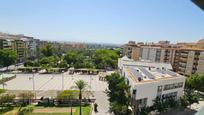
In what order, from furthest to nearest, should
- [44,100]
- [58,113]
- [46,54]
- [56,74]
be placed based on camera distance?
1. [46,54]
2. [56,74]
3. [44,100]
4. [58,113]

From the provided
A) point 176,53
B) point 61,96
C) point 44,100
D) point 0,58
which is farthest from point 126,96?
point 0,58

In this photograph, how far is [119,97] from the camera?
27.9 meters

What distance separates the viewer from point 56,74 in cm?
5525

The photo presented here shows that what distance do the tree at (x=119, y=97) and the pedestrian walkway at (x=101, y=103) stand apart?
178cm

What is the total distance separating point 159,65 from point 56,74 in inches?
1176

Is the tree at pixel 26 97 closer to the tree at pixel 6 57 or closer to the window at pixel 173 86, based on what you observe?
the window at pixel 173 86

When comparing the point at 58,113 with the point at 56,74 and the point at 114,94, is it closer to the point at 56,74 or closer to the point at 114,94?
the point at 114,94

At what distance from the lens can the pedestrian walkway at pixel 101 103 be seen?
27688 millimetres

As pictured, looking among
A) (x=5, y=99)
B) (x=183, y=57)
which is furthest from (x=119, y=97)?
(x=183, y=57)

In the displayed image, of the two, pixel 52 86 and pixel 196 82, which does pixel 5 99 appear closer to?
pixel 52 86

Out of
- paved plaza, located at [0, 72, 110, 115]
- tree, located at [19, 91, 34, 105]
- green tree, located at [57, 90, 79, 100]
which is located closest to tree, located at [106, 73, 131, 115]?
paved plaza, located at [0, 72, 110, 115]

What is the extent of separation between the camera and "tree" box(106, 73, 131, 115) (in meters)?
24.3

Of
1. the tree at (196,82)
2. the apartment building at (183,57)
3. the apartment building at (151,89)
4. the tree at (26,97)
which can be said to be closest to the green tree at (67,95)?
the tree at (26,97)

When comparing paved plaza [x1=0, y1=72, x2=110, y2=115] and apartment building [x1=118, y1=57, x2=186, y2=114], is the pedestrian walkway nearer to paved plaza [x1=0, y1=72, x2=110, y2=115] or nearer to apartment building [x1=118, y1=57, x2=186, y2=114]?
paved plaza [x1=0, y1=72, x2=110, y2=115]
